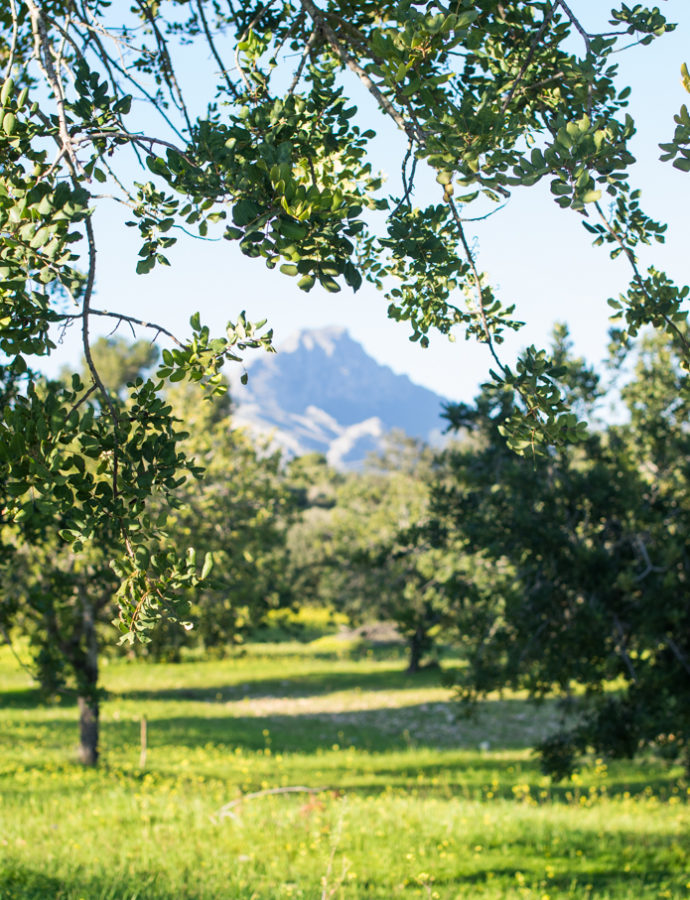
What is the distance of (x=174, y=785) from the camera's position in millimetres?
10578

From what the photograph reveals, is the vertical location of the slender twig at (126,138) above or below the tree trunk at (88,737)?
above

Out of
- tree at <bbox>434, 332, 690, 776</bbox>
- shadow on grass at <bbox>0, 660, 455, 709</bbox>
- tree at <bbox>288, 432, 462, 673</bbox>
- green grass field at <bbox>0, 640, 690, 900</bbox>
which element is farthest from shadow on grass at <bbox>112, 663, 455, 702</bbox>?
tree at <bbox>434, 332, 690, 776</bbox>

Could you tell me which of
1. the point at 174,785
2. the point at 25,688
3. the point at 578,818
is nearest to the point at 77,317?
the point at 578,818

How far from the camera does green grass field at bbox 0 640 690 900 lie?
5.56 metres

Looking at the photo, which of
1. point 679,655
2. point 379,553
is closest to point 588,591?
point 679,655

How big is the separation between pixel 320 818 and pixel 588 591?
3.70 m

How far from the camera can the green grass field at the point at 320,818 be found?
5.56 metres

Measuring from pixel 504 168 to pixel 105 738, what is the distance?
16936mm

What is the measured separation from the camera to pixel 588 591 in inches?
324

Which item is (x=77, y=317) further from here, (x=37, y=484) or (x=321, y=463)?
(x=321, y=463)

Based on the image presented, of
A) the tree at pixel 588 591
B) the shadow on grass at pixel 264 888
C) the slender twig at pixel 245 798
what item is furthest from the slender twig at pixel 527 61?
the shadow on grass at pixel 264 888

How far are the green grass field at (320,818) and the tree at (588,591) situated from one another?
49.5 inches

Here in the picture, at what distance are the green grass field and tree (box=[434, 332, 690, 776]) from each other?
1.26m

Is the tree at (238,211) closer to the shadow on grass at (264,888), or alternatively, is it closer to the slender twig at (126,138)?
the slender twig at (126,138)
